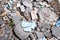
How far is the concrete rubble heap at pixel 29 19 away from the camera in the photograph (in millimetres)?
3160

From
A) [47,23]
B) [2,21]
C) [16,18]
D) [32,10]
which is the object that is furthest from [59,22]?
[2,21]

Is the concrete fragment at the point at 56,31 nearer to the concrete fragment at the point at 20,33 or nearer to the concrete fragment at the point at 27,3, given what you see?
the concrete fragment at the point at 20,33

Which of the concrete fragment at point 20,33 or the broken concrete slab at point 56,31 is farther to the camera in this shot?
the broken concrete slab at point 56,31

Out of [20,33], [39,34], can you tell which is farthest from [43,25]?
[20,33]

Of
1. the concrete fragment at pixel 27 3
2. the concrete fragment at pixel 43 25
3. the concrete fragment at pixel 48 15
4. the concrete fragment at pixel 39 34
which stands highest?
the concrete fragment at pixel 27 3

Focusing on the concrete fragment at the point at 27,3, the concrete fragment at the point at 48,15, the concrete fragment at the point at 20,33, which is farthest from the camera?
the concrete fragment at the point at 27,3

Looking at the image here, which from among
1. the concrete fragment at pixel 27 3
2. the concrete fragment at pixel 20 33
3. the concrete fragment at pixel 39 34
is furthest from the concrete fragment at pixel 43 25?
the concrete fragment at pixel 27 3

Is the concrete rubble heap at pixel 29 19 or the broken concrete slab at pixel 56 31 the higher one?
the concrete rubble heap at pixel 29 19

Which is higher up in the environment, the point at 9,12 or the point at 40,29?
the point at 9,12

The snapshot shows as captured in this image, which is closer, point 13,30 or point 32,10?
point 13,30

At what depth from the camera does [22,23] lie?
324 cm

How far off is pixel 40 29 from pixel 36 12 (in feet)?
1.07

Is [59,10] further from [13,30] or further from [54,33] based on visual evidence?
[13,30]

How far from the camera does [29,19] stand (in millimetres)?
3340
